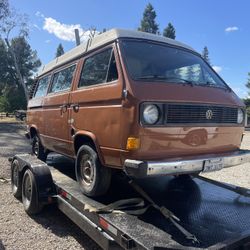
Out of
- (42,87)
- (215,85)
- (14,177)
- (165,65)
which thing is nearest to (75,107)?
(165,65)

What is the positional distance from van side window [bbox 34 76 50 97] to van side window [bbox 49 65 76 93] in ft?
1.60

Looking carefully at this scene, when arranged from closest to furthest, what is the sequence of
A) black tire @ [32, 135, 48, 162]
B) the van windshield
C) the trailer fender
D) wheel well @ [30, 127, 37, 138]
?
the van windshield
the trailer fender
black tire @ [32, 135, 48, 162]
wheel well @ [30, 127, 37, 138]

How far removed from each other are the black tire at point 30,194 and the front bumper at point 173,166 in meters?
2.08

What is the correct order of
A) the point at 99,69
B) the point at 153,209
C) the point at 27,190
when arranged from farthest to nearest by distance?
1. the point at 27,190
2. the point at 99,69
3. the point at 153,209

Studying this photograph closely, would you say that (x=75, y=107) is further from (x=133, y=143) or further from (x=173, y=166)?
(x=173, y=166)

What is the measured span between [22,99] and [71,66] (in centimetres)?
3926

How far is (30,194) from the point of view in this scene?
5.45 metres

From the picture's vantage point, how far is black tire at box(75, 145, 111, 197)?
4.36 meters

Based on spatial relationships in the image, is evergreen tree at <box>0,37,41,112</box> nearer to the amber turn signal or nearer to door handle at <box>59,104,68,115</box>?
door handle at <box>59,104,68,115</box>

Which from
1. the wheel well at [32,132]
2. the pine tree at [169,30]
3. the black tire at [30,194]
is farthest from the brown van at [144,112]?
the pine tree at [169,30]

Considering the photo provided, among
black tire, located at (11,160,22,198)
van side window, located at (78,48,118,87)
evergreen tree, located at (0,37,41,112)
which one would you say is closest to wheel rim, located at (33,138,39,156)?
black tire, located at (11,160,22,198)

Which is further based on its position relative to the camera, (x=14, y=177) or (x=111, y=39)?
(x=14, y=177)

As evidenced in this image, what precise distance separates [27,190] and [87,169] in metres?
1.56

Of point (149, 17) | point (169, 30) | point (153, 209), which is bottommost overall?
point (153, 209)
